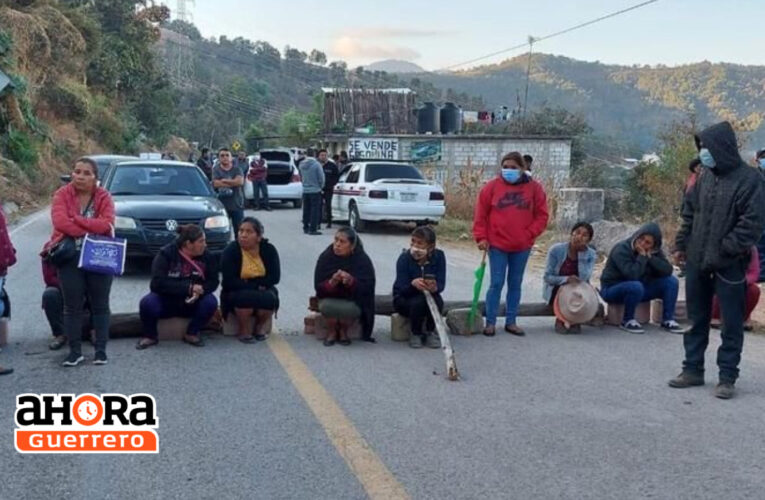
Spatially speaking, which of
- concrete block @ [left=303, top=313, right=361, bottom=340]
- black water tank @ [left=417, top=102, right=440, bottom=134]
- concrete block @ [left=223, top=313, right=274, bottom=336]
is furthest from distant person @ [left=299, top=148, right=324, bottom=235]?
black water tank @ [left=417, top=102, right=440, bottom=134]

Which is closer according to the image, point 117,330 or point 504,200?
point 117,330

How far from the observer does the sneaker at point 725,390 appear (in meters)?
6.38

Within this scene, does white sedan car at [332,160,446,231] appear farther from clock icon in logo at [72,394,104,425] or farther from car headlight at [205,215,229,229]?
clock icon in logo at [72,394,104,425]

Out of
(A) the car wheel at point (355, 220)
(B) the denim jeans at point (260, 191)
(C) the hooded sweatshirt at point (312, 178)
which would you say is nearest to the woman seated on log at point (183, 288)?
(C) the hooded sweatshirt at point (312, 178)

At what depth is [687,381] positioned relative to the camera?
6.68 meters

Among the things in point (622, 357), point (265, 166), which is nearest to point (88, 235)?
point (622, 357)

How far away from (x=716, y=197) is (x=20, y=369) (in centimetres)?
548

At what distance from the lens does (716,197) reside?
645cm

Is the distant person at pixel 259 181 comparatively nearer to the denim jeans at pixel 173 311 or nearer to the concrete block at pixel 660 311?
the concrete block at pixel 660 311

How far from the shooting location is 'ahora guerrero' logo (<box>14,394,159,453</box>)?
5105mm

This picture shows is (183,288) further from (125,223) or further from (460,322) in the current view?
(125,223)

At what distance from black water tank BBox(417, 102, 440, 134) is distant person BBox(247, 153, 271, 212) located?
13.4 metres

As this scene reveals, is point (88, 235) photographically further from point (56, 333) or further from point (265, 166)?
point (265, 166)

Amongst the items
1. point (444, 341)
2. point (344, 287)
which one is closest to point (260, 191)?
point (344, 287)
